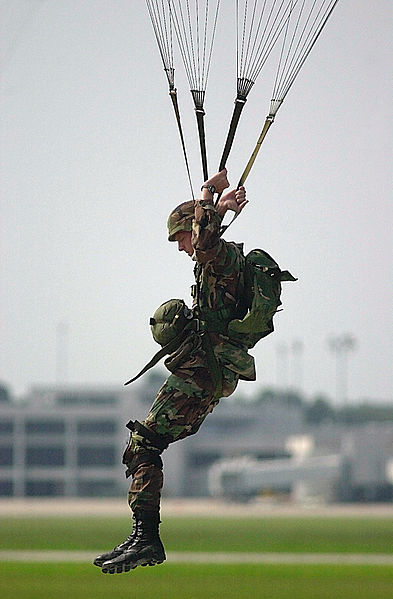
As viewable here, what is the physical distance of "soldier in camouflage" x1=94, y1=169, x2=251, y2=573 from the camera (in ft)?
Answer: 25.1

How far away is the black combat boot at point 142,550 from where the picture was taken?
7.35 meters

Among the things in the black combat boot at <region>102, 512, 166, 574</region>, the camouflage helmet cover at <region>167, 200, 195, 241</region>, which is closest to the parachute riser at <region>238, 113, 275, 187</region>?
the camouflage helmet cover at <region>167, 200, 195, 241</region>

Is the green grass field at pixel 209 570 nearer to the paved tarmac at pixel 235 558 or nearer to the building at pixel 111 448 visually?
the paved tarmac at pixel 235 558

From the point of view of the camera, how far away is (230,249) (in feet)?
25.4

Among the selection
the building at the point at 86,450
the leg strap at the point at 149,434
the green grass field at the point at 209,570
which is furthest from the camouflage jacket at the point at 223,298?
the building at the point at 86,450

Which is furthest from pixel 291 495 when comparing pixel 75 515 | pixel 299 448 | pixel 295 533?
pixel 295 533

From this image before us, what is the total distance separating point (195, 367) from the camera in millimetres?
7734

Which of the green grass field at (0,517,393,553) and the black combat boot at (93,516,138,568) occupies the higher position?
the green grass field at (0,517,393,553)

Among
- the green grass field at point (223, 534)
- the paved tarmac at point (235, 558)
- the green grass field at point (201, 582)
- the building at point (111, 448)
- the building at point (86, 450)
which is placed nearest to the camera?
the green grass field at point (201, 582)

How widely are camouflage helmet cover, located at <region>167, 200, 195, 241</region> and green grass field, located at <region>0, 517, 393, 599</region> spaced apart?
23.5 m

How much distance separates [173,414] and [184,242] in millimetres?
1042

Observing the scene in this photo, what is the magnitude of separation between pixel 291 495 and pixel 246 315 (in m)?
90.0

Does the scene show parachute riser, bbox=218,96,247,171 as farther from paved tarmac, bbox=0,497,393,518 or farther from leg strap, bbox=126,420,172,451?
paved tarmac, bbox=0,497,393,518

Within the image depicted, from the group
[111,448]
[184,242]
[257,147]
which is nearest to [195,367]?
[184,242]
